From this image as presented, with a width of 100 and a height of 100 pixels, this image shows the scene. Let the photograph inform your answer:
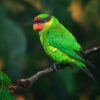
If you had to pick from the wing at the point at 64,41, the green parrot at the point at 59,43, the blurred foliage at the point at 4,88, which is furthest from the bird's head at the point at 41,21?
the blurred foliage at the point at 4,88

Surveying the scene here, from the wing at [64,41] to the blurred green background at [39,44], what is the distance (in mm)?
1136

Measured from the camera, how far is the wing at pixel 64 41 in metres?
2.56

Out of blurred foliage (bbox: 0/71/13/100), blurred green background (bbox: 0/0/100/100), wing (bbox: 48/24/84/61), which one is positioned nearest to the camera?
blurred foliage (bbox: 0/71/13/100)

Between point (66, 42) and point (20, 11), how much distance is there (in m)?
2.13

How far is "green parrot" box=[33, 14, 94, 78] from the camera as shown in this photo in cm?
250

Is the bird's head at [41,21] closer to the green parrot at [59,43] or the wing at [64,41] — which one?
the green parrot at [59,43]

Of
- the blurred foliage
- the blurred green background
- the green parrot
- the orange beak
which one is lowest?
the blurred green background

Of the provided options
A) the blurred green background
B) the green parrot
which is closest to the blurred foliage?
the green parrot

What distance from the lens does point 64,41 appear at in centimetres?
269

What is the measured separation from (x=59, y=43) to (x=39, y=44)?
77.8 inches

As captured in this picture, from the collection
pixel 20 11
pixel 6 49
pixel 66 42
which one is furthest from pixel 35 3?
pixel 66 42

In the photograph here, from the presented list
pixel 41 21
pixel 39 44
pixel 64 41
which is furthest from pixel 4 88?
pixel 39 44

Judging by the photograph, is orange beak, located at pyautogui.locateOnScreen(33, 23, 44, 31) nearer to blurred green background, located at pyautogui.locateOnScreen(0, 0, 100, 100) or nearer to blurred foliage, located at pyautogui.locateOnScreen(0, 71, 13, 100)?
blurred foliage, located at pyautogui.locateOnScreen(0, 71, 13, 100)

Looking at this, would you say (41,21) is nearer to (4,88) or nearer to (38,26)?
(38,26)
